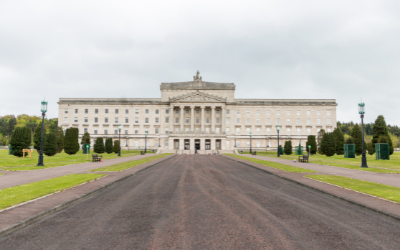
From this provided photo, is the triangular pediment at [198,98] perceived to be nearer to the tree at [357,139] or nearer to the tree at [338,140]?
the tree at [338,140]

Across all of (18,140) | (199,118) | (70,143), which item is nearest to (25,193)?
(18,140)

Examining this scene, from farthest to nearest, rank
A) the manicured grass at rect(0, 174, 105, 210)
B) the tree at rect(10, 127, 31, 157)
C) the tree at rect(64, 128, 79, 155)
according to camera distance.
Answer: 1. the tree at rect(64, 128, 79, 155)
2. the tree at rect(10, 127, 31, 157)
3. the manicured grass at rect(0, 174, 105, 210)

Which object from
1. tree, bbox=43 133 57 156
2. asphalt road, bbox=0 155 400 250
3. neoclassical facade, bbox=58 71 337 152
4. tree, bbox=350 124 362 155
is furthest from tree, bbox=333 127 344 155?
tree, bbox=43 133 57 156

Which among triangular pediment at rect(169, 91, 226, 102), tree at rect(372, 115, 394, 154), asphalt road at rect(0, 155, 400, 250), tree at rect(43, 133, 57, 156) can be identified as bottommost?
asphalt road at rect(0, 155, 400, 250)

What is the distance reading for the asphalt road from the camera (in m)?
5.86

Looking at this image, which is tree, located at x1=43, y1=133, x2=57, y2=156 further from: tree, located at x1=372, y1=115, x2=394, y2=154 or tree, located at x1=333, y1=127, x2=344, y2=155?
tree, located at x1=372, y1=115, x2=394, y2=154

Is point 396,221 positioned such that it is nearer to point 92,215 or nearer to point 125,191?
point 92,215

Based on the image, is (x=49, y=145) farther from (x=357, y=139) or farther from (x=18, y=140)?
(x=357, y=139)

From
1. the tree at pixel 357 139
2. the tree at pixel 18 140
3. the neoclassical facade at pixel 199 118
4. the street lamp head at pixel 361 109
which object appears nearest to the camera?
the street lamp head at pixel 361 109

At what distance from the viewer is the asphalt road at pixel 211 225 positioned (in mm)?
5863

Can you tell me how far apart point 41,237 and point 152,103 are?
9559 cm

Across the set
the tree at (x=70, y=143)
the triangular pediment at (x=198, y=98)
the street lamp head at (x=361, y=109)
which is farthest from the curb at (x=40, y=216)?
the triangular pediment at (x=198, y=98)

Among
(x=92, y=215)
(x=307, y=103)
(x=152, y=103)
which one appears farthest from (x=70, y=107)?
(x=92, y=215)

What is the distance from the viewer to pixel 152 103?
3939 inches
